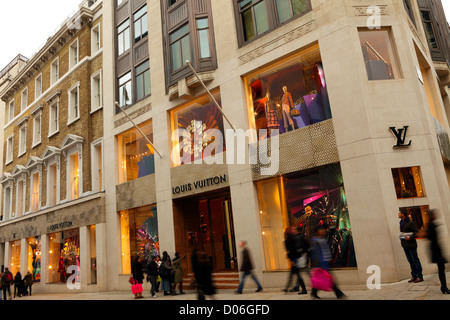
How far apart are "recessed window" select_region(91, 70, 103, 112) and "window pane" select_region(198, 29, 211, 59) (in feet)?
28.6

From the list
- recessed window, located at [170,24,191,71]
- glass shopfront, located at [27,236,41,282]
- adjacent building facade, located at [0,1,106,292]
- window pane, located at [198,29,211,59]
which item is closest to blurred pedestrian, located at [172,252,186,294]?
adjacent building facade, located at [0,1,106,292]

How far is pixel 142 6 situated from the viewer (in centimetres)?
2030

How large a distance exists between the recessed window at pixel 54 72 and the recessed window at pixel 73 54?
2.20 meters

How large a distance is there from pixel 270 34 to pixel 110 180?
1199 cm

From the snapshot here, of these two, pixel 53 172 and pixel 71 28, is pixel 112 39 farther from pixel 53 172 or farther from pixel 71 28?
pixel 53 172

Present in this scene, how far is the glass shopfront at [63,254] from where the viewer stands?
21641 millimetres

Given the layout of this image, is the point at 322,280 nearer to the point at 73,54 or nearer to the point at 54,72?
the point at 73,54

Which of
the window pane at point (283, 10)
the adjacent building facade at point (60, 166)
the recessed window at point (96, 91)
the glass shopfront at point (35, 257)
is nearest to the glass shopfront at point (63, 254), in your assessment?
the adjacent building facade at point (60, 166)

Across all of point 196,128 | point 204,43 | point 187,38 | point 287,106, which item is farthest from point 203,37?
point 287,106

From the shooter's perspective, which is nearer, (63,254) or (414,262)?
(414,262)

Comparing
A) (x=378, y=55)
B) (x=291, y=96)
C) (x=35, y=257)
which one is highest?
(x=378, y=55)

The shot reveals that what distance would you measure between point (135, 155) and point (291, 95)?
9.62 metres

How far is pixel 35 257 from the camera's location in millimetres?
25250

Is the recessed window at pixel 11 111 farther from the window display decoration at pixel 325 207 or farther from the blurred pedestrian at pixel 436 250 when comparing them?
the blurred pedestrian at pixel 436 250
